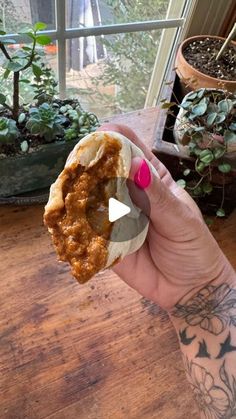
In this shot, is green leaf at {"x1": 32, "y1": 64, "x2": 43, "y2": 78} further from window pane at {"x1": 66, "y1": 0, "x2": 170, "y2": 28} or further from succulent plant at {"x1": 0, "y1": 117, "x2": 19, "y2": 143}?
window pane at {"x1": 66, "y1": 0, "x2": 170, "y2": 28}

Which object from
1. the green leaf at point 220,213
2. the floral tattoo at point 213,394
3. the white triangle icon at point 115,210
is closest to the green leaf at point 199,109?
the green leaf at point 220,213

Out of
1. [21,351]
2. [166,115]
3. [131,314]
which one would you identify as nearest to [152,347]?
[131,314]

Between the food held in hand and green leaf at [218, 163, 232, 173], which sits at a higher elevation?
the food held in hand

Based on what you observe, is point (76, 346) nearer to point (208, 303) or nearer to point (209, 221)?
point (208, 303)

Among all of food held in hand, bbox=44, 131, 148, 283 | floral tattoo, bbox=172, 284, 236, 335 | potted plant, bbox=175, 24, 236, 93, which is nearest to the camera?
food held in hand, bbox=44, 131, 148, 283

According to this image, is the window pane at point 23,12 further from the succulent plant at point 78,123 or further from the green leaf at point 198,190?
the green leaf at point 198,190

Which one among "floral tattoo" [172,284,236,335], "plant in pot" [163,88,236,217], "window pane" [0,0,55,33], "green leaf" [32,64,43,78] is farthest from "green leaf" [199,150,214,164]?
"window pane" [0,0,55,33]
